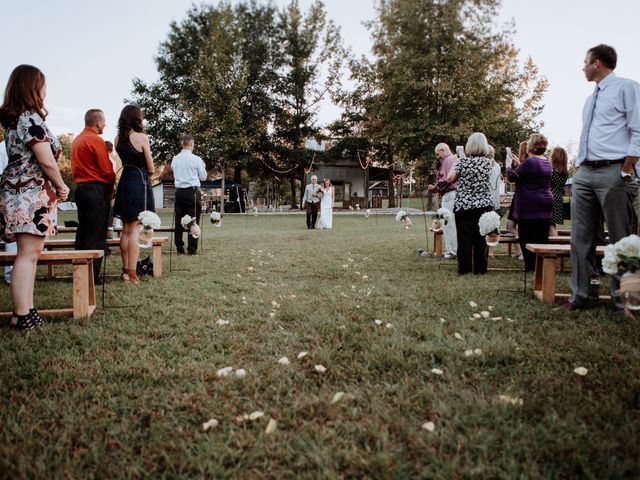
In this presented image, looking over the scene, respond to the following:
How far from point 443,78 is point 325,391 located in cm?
2657

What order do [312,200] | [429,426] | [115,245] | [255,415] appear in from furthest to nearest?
[312,200] → [115,245] → [255,415] → [429,426]

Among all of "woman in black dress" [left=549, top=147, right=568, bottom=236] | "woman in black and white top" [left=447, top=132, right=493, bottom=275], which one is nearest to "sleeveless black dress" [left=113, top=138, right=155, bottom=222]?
"woman in black and white top" [left=447, top=132, right=493, bottom=275]

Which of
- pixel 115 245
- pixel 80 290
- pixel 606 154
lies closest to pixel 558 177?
pixel 606 154

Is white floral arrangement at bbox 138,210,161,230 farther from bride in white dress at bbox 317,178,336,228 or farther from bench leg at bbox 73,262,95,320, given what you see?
bride in white dress at bbox 317,178,336,228

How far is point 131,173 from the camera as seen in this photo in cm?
525

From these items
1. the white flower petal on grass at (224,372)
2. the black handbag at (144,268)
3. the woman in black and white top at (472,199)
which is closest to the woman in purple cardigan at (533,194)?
the woman in black and white top at (472,199)

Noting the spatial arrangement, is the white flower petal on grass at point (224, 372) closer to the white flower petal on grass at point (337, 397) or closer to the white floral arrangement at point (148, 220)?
the white flower petal on grass at point (337, 397)

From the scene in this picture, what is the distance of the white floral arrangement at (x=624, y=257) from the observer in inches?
91.3

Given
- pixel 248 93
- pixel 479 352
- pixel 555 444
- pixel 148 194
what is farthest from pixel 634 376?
pixel 248 93

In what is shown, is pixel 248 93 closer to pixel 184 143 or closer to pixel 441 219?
pixel 184 143

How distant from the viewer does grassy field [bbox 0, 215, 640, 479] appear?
5.86ft

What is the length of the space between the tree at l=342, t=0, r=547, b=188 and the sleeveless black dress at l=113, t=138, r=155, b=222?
71.8 feet

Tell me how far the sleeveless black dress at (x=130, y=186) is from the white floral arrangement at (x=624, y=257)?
4550 millimetres

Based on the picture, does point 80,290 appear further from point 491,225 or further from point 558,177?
point 558,177
